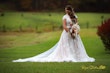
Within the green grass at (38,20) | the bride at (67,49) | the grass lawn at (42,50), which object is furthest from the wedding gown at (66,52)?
the green grass at (38,20)

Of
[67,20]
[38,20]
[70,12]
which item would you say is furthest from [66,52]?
[38,20]

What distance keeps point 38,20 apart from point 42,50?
557 millimetres

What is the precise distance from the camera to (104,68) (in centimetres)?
1074

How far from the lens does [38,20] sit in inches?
454

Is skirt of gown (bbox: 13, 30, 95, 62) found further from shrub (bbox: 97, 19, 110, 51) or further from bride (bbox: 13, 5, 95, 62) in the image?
shrub (bbox: 97, 19, 110, 51)

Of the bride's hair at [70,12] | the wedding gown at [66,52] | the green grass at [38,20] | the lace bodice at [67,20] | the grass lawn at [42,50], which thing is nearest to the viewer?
the grass lawn at [42,50]

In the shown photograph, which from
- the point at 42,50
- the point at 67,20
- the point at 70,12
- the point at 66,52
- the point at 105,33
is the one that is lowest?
the point at 66,52

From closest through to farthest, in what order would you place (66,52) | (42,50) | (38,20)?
1. (38,20)
2. (42,50)
3. (66,52)

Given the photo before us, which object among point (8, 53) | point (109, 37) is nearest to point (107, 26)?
point (109, 37)

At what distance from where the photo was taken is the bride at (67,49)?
38.9ft

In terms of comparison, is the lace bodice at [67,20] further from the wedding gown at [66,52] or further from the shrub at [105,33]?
the shrub at [105,33]

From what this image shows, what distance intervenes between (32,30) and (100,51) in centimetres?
119

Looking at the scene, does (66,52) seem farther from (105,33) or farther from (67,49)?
(105,33)

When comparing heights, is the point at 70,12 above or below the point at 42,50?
above
